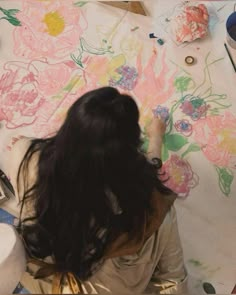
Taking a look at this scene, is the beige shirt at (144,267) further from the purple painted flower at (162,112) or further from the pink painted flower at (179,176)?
the purple painted flower at (162,112)

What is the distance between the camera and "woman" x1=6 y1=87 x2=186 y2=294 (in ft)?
2.02

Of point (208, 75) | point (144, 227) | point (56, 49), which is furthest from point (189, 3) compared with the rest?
point (144, 227)

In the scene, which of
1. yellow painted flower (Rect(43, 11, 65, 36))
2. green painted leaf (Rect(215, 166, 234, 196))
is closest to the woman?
green painted leaf (Rect(215, 166, 234, 196))

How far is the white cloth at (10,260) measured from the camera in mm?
819

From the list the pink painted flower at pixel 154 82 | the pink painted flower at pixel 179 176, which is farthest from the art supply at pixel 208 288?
the pink painted flower at pixel 154 82

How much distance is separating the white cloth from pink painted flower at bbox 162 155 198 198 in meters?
0.37

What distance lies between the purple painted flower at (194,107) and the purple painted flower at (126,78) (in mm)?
134

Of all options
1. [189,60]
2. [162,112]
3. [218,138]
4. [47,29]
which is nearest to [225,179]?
[218,138]

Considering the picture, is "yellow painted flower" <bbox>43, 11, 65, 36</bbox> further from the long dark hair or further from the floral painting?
the long dark hair

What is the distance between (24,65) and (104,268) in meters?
0.59

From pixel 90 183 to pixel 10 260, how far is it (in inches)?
10.7

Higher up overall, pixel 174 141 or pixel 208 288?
pixel 174 141

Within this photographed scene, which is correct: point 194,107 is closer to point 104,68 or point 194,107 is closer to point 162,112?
point 162,112

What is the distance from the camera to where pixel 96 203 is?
661mm
